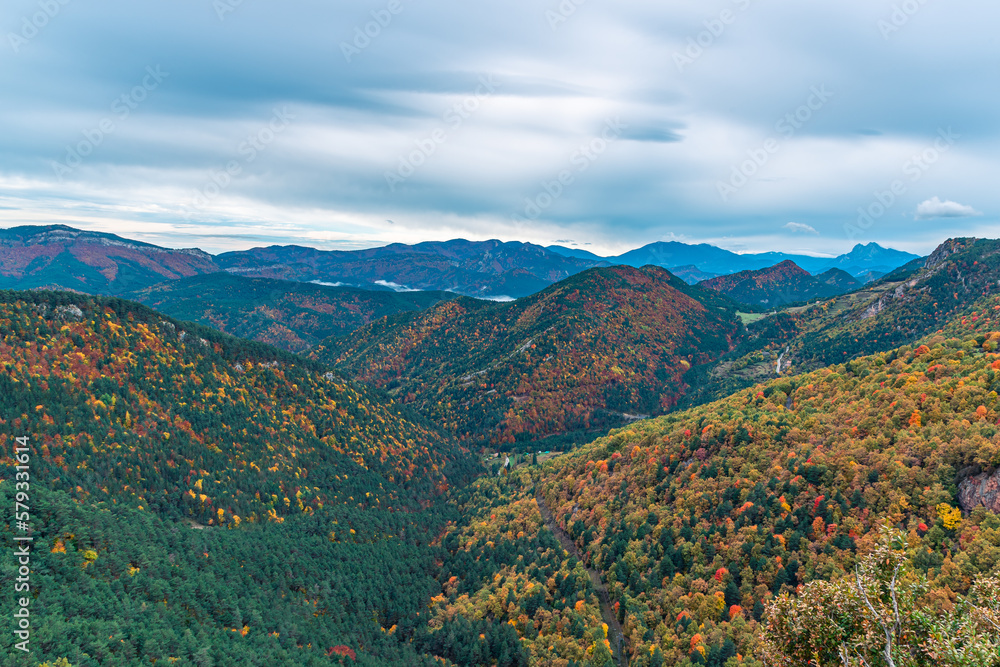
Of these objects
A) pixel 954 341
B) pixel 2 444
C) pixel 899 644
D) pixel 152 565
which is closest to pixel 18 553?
pixel 152 565

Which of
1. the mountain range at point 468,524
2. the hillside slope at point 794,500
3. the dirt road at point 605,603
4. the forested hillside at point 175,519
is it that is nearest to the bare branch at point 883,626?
the mountain range at point 468,524

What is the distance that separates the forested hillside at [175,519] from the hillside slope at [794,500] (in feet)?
213

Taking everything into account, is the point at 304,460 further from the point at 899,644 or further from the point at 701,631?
the point at 899,644

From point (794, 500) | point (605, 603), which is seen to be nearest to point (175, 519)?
point (605, 603)

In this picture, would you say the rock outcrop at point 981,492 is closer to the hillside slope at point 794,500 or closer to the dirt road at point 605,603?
the hillside slope at point 794,500

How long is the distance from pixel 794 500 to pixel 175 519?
171 metres

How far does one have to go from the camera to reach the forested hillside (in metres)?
93.5

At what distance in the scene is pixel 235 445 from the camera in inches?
6905

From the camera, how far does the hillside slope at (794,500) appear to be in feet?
279

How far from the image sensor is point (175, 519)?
133250 mm

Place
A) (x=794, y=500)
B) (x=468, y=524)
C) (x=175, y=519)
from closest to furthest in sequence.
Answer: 1. (x=794, y=500)
2. (x=175, y=519)
3. (x=468, y=524)

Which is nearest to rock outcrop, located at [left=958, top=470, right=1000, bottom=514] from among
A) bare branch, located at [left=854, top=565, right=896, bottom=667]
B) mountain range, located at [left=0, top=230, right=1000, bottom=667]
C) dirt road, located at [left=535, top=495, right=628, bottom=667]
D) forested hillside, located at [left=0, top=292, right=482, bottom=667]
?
mountain range, located at [left=0, top=230, right=1000, bottom=667]

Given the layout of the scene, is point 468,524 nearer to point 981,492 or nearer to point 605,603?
point 605,603

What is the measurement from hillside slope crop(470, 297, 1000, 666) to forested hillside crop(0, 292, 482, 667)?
64829 mm
